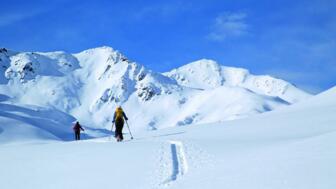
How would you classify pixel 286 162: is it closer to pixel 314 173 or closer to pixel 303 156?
pixel 303 156

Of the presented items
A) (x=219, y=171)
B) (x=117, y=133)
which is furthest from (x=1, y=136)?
(x=219, y=171)

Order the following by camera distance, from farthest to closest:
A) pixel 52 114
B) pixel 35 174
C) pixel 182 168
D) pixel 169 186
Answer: pixel 52 114, pixel 35 174, pixel 182 168, pixel 169 186

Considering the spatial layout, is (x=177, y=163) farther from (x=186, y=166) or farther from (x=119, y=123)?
(x=119, y=123)

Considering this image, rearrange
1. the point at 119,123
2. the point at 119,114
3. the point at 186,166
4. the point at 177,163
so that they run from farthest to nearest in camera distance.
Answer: the point at 119,114, the point at 119,123, the point at 177,163, the point at 186,166

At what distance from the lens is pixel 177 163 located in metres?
14.5

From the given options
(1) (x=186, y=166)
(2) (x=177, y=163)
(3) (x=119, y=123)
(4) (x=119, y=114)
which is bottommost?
(1) (x=186, y=166)

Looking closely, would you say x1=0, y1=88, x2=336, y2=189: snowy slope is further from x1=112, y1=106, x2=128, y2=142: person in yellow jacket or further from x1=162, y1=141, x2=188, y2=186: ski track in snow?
x1=112, y1=106, x2=128, y2=142: person in yellow jacket

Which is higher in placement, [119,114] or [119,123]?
[119,114]

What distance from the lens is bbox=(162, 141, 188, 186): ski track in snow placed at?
12148mm

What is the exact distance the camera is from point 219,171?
1226cm

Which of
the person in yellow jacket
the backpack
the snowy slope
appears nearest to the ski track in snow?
the snowy slope

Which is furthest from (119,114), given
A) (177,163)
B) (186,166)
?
(186,166)

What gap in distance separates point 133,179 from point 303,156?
4.30 metres

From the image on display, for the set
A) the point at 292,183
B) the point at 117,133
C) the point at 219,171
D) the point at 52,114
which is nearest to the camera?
the point at 292,183
